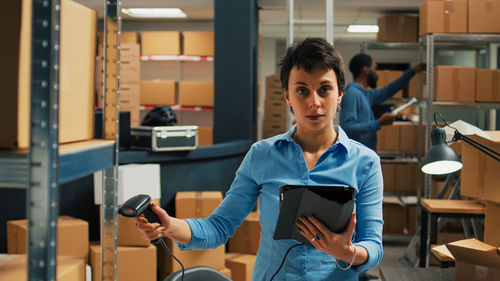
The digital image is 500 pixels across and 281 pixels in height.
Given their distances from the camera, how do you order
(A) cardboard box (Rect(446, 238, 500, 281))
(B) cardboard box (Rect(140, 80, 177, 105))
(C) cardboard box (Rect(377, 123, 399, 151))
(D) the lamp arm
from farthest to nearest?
(B) cardboard box (Rect(140, 80, 177, 105)) < (C) cardboard box (Rect(377, 123, 399, 151)) < (D) the lamp arm < (A) cardboard box (Rect(446, 238, 500, 281))

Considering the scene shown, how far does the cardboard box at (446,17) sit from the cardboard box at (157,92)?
3.76 meters

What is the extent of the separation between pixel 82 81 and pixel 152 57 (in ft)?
22.0

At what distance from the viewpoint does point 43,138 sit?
2.88 feet

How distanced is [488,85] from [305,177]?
13.6ft

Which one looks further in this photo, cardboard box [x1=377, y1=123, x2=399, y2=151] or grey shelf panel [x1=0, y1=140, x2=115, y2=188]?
cardboard box [x1=377, y1=123, x2=399, y2=151]

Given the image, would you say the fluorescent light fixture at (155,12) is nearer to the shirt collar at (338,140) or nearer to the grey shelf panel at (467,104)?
the grey shelf panel at (467,104)

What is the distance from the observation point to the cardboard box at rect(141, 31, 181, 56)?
24.8 ft

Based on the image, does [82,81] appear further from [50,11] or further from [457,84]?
[457,84]

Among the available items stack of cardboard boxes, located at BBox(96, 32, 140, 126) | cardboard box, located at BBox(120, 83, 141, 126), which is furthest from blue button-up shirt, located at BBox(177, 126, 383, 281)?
cardboard box, located at BBox(120, 83, 141, 126)

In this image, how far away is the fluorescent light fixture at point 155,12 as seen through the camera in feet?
24.2

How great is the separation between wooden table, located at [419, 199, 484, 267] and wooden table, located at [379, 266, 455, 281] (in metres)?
1.48

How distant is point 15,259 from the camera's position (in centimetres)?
123

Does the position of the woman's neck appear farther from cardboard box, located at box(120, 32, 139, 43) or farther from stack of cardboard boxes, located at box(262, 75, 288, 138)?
cardboard box, located at box(120, 32, 139, 43)

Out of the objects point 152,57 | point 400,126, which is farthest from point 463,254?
point 152,57
